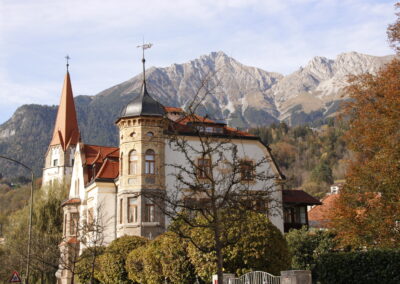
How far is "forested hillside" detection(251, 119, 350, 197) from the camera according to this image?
13075cm

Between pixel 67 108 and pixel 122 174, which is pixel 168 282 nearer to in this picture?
pixel 122 174

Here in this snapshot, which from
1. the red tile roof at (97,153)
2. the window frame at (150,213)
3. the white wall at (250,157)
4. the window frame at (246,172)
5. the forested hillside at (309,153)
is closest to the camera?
the window frame at (246,172)

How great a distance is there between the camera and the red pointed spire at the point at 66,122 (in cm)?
9100

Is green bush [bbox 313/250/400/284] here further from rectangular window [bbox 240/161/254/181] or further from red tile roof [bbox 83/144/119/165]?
red tile roof [bbox 83/144/119/165]

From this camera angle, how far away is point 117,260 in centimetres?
3048

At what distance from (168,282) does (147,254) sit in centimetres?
173

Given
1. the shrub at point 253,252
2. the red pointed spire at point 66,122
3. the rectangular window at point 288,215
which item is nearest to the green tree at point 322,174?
the red pointed spire at point 66,122

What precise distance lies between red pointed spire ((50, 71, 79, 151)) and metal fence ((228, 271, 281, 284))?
75402 millimetres

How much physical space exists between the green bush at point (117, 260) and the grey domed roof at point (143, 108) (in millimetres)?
10211

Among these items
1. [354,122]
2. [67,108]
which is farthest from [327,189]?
[354,122]

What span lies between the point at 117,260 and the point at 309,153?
127074 millimetres

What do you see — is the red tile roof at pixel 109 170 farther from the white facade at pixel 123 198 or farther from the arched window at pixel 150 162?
the arched window at pixel 150 162

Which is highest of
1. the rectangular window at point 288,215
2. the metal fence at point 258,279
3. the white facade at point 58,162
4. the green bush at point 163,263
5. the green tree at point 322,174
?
the green tree at point 322,174

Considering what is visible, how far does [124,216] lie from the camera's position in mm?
38344
